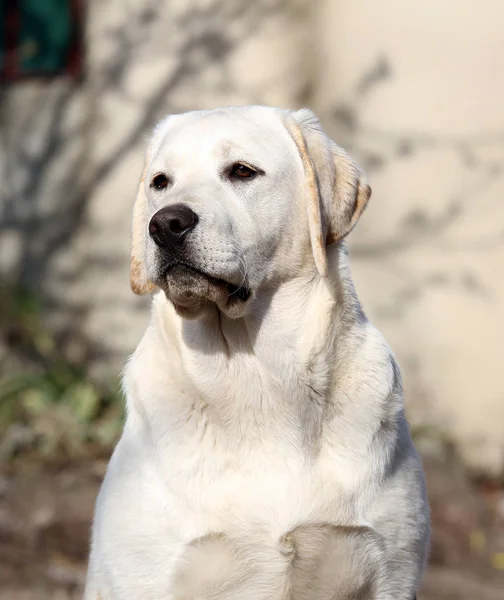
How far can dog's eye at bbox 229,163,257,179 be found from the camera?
3307 mm

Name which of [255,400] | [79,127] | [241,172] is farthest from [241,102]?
[255,400]

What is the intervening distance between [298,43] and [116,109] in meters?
1.60

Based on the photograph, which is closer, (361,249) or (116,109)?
(361,249)

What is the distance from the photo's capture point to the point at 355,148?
7695 mm

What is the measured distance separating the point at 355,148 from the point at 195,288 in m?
4.80

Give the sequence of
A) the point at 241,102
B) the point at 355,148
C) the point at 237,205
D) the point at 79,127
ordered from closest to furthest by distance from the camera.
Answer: the point at 237,205
the point at 355,148
the point at 241,102
the point at 79,127

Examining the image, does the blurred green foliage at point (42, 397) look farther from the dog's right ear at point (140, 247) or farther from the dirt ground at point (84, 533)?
the dog's right ear at point (140, 247)

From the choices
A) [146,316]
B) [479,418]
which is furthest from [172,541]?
[146,316]

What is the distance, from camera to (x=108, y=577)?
126 inches

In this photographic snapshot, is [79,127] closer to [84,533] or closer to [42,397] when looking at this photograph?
[42,397]

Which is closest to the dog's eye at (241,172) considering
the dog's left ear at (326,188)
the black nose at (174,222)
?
the dog's left ear at (326,188)

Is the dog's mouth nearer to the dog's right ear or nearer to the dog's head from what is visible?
the dog's head

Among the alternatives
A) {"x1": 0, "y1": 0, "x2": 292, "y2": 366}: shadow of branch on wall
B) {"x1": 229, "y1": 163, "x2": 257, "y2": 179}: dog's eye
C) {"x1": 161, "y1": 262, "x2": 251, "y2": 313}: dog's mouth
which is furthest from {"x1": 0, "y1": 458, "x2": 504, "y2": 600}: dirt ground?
{"x1": 229, "y1": 163, "x2": 257, "y2": 179}: dog's eye

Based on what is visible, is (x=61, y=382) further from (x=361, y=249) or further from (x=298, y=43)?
(x=298, y=43)
